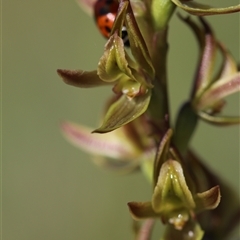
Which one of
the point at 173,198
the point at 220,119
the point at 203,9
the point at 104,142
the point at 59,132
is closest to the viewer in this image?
the point at 203,9

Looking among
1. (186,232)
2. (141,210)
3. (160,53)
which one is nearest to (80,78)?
(160,53)

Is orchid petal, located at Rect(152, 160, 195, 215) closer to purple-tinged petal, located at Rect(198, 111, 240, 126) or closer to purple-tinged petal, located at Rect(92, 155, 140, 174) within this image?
purple-tinged petal, located at Rect(198, 111, 240, 126)

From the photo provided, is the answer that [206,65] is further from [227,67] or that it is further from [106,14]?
[106,14]

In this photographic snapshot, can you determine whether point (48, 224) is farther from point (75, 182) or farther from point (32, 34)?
point (32, 34)

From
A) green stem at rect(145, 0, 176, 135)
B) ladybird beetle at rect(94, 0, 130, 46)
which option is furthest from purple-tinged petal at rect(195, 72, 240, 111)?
ladybird beetle at rect(94, 0, 130, 46)

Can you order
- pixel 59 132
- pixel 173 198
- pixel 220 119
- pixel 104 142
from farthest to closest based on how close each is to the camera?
pixel 59 132 → pixel 104 142 → pixel 220 119 → pixel 173 198

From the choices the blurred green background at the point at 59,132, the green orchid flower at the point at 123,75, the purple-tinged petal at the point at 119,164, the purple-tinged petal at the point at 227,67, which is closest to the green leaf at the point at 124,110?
the green orchid flower at the point at 123,75

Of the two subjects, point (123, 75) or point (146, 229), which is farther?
point (146, 229)
